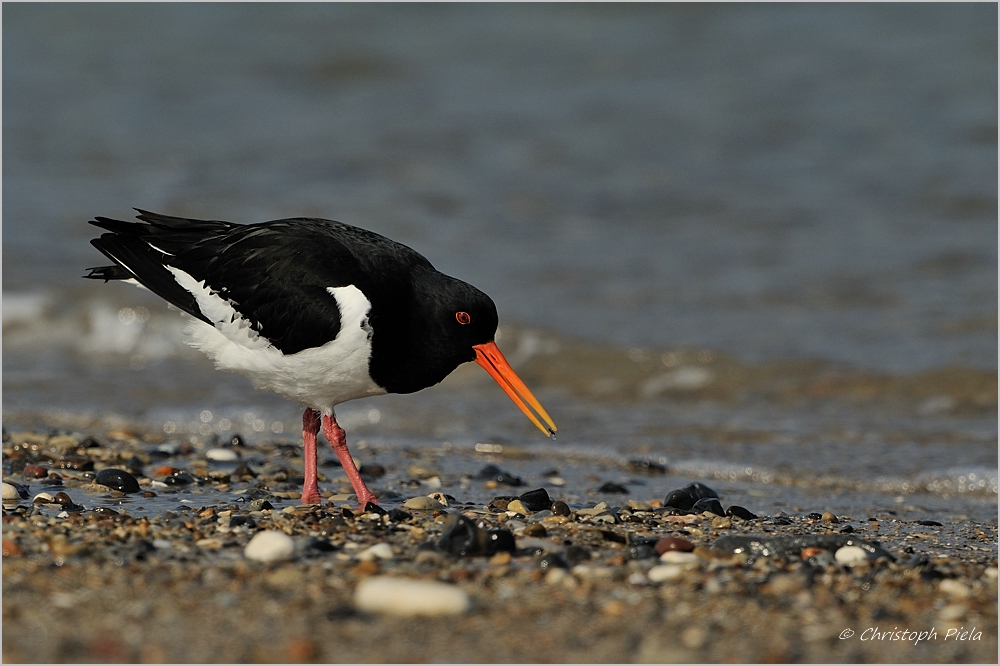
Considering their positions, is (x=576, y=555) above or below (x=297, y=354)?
below

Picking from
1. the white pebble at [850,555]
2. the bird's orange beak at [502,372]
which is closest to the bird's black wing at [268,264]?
the bird's orange beak at [502,372]

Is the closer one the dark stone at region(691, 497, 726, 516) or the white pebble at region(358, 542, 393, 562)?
the white pebble at region(358, 542, 393, 562)

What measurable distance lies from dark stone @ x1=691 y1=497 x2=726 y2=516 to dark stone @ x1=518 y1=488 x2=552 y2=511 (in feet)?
2.37

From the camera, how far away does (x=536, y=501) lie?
17.3 feet

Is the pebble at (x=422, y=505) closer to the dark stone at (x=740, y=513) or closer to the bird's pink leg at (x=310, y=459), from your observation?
the bird's pink leg at (x=310, y=459)

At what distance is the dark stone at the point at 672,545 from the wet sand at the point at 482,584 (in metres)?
0.04

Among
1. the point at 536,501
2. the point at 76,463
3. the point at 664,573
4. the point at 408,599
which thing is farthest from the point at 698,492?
the point at 76,463

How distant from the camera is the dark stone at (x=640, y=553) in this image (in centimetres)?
429

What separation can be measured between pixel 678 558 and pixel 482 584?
2.64 ft

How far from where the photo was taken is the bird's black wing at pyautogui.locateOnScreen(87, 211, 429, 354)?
5.16m

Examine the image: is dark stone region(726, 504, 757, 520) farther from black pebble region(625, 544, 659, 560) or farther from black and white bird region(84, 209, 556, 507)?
black pebble region(625, 544, 659, 560)

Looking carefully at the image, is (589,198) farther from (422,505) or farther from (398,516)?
(398,516)

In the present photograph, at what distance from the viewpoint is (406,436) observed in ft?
25.4

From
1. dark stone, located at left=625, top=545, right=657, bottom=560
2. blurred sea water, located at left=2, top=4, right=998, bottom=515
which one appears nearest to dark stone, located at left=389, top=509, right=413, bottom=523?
dark stone, located at left=625, top=545, right=657, bottom=560
